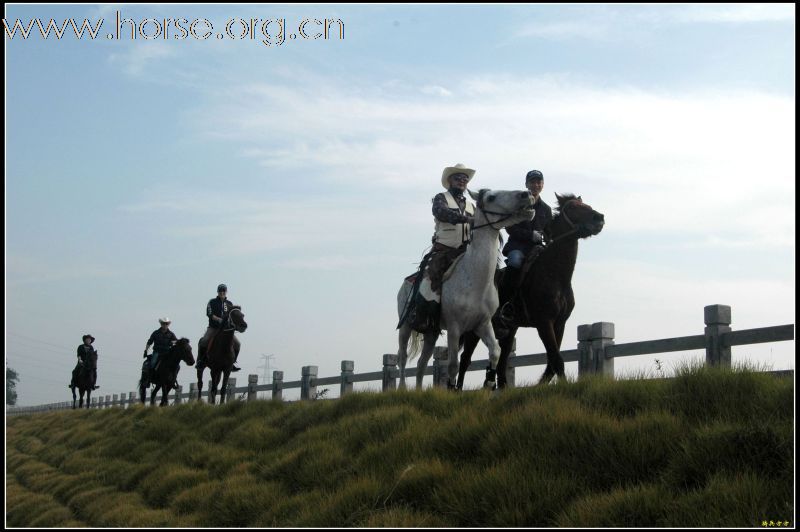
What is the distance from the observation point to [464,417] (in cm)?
880

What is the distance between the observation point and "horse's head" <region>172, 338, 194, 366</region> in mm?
24028

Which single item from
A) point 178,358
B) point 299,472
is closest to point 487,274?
point 299,472

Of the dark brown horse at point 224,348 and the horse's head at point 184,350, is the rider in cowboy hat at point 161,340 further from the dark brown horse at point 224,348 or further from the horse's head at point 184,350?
the dark brown horse at point 224,348

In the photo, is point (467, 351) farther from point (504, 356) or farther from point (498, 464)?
point (498, 464)

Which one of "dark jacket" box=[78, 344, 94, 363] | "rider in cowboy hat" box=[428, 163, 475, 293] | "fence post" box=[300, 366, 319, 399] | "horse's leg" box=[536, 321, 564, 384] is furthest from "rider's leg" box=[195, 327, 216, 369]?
"dark jacket" box=[78, 344, 94, 363]

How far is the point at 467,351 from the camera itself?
12.9 metres

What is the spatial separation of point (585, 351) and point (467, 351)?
1.85 m

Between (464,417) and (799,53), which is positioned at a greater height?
(799,53)

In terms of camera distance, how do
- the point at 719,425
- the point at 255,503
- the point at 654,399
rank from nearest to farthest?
the point at 719,425 → the point at 654,399 → the point at 255,503

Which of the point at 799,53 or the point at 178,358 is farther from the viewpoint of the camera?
the point at 178,358

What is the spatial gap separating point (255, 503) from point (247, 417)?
5156 mm

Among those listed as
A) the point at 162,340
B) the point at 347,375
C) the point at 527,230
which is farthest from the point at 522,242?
the point at 162,340

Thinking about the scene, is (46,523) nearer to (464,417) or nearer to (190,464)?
(190,464)

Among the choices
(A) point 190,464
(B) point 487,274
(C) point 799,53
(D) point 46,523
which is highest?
(C) point 799,53
